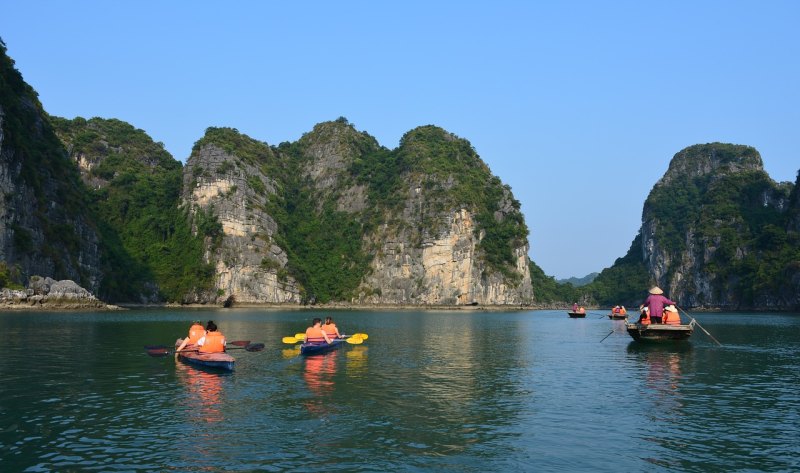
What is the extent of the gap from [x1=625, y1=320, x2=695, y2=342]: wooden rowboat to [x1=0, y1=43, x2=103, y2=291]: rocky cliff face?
70189 mm

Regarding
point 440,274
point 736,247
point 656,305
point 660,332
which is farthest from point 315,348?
point 736,247

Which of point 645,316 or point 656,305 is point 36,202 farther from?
point 656,305

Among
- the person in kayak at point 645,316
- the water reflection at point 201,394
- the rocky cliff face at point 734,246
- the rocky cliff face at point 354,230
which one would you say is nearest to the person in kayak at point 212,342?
the water reflection at point 201,394

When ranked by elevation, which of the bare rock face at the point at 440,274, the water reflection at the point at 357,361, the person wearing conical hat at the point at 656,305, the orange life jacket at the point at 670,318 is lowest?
the water reflection at the point at 357,361

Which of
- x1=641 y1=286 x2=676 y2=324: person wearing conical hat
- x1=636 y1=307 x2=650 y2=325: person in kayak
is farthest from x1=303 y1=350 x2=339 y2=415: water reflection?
x1=641 y1=286 x2=676 y2=324: person wearing conical hat

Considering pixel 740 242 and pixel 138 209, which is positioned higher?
pixel 138 209

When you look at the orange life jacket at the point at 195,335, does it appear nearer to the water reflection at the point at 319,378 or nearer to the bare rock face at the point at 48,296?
the water reflection at the point at 319,378

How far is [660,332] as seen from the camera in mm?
38656

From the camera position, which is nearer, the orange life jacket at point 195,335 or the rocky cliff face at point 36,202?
the orange life jacket at point 195,335

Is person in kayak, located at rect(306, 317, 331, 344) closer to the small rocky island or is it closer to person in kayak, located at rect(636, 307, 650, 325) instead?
person in kayak, located at rect(636, 307, 650, 325)

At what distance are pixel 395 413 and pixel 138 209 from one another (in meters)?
146

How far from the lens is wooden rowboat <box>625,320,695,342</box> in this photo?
1501 inches

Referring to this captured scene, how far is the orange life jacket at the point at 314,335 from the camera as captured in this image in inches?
1255

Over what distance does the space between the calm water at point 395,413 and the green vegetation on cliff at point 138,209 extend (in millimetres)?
103040
